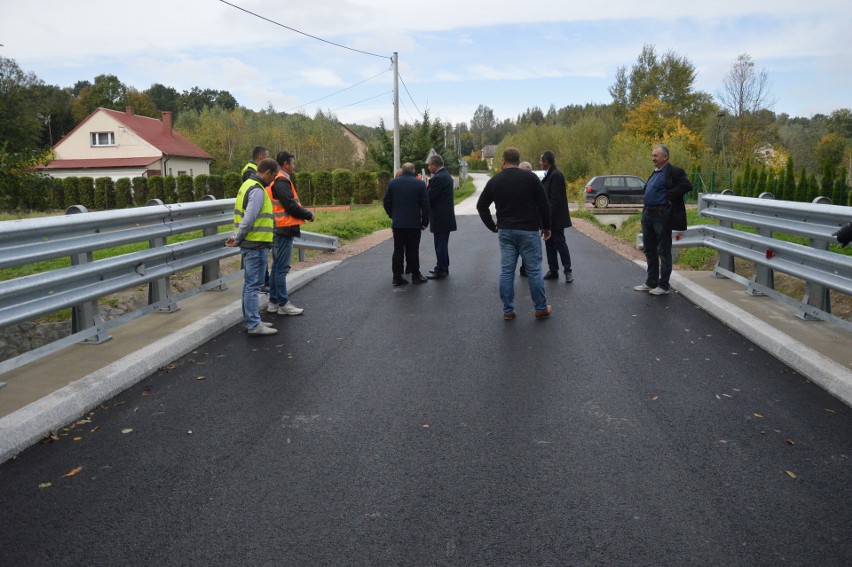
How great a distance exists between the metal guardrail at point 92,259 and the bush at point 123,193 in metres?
42.5

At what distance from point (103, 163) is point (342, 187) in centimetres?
2491

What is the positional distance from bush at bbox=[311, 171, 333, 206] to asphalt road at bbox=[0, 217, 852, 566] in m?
39.6

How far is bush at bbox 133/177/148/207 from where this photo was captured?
48.3 meters

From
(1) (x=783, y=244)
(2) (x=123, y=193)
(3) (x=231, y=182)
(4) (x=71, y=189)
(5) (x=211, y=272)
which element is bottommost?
(5) (x=211, y=272)

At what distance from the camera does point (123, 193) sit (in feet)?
157

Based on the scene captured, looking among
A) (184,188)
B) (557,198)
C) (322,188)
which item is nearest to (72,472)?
(557,198)

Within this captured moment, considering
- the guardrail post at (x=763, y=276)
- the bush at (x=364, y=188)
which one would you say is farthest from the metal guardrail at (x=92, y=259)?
the bush at (x=364, y=188)

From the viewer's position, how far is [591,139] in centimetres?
5462

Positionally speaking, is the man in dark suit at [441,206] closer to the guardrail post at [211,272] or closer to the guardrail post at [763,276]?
the guardrail post at [211,272]

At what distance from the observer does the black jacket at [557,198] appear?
1065cm

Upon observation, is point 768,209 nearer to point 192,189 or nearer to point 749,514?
point 749,514

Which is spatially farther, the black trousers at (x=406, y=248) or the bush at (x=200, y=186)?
the bush at (x=200, y=186)

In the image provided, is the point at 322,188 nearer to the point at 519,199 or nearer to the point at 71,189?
the point at 71,189

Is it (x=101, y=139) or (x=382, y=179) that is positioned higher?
(x=101, y=139)
